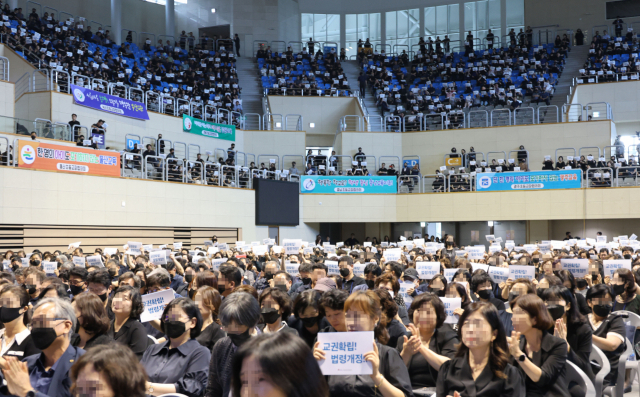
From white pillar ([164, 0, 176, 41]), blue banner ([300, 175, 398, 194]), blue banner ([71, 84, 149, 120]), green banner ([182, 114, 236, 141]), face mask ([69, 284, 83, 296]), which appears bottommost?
face mask ([69, 284, 83, 296])

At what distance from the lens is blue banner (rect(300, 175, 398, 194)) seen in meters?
29.6

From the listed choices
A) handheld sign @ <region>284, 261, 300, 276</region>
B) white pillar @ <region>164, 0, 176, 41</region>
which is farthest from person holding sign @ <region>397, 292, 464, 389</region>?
white pillar @ <region>164, 0, 176, 41</region>

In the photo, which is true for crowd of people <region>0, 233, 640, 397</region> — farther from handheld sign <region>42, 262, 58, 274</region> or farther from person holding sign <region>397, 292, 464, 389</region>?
handheld sign <region>42, 262, 58, 274</region>

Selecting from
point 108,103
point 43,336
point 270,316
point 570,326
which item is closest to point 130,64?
point 108,103

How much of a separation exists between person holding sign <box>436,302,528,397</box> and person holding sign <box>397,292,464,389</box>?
666 millimetres

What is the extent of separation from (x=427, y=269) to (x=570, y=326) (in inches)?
197

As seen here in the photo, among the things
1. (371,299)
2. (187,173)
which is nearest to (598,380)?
(371,299)

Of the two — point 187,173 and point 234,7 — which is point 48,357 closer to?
point 187,173

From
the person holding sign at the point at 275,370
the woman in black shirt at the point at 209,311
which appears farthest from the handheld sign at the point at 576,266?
the person holding sign at the point at 275,370

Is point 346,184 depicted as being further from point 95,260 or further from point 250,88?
point 95,260

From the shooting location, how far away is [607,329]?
577 centimetres

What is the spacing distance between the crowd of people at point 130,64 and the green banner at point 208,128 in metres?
0.45

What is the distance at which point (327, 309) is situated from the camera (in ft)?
16.0

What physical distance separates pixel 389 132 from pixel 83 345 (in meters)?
29.4
